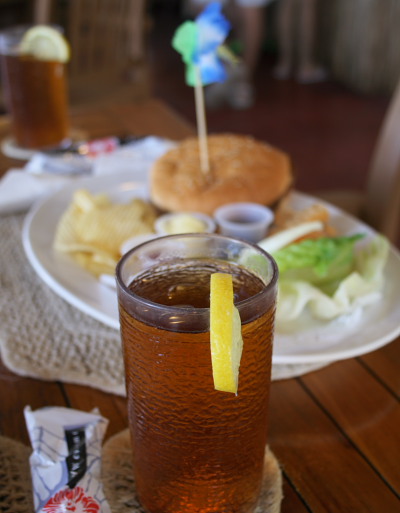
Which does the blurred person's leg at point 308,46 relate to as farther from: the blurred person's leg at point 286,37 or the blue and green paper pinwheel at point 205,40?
the blue and green paper pinwheel at point 205,40

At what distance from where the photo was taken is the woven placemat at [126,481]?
1.89 ft

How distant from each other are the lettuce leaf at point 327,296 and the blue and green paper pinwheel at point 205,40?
39 cm

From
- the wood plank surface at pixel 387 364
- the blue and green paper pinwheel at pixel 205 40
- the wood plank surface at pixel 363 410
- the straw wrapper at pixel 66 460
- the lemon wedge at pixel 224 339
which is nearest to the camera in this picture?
the lemon wedge at pixel 224 339

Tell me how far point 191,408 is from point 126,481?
0.17 meters

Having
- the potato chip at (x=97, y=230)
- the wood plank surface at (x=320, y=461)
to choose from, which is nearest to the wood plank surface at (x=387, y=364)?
the wood plank surface at (x=320, y=461)

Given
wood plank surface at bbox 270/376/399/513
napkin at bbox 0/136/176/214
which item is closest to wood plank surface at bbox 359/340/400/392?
wood plank surface at bbox 270/376/399/513

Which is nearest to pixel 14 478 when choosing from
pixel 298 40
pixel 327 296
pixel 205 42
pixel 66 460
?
pixel 66 460

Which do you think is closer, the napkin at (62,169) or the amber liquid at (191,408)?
the amber liquid at (191,408)

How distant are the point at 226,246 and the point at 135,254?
88 millimetres

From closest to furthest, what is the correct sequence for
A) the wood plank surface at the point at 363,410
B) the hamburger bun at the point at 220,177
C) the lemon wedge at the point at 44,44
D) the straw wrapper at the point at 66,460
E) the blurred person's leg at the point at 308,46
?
the straw wrapper at the point at 66,460 → the wood plank surface at the point at 363,410 → the hamburger bun at the point at 220,177 → the lemon wedge at the point at 44,44 → the blurred person's leg at the point at 308,46

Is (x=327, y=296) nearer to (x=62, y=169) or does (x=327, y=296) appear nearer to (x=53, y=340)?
(x=53, y=340)

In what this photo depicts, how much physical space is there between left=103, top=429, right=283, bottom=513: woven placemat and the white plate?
0.16 meters

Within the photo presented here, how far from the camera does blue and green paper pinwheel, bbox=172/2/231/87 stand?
3.15 feet

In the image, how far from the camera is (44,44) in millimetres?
1474
